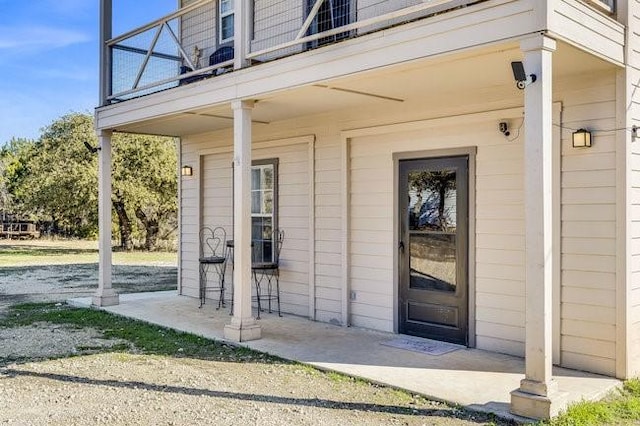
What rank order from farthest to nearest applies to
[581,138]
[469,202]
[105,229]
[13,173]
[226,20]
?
[13,173]
[226,20]
[105,229]
[469,202]
[581,138]

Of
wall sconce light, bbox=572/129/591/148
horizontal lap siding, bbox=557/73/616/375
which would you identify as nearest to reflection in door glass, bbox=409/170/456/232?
horizontal lap siding, bbox=557/73/616/375

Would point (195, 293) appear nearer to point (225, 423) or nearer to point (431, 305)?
point (431, 305)

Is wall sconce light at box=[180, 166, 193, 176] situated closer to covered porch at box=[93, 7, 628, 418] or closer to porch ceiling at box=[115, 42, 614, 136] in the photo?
covered porch at box=[93, 7, 628, 418]

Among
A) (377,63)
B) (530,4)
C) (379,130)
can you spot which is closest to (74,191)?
(379,130)

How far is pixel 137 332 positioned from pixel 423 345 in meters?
3.19

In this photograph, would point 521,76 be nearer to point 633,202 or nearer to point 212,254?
point 633,202

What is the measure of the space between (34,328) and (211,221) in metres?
2.97

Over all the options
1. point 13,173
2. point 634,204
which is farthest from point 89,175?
point 634,204

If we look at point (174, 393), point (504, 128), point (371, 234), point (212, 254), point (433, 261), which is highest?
point (504, 128)

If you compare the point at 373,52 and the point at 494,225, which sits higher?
the point at 373,52

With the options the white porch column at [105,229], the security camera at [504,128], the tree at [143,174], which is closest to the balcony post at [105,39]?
the white porch column at [105,229]

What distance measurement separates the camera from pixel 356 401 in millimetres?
4316

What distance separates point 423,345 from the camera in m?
5.90

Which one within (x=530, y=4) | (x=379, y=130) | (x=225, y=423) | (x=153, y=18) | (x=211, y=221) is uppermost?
(x=153, y=18)
